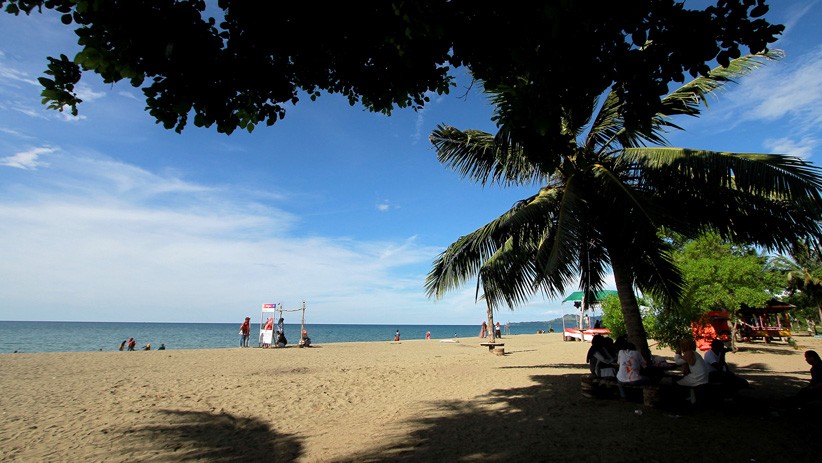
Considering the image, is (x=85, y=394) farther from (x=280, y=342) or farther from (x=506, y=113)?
(x=280, y=342)

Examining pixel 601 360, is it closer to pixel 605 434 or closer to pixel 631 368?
pixel 631 368

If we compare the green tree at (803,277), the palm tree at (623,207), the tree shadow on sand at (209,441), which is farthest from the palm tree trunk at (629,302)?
the green tree at (803,277)

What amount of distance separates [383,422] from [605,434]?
3397 millimetres

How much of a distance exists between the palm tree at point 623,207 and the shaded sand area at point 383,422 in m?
2.11

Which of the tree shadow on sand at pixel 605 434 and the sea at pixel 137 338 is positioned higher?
the tree shadow on sand at pixel 605 434

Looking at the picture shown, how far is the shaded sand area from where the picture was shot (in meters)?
4.82

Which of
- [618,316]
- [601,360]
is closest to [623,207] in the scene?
[601,360]

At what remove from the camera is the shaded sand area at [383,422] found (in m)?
4.82

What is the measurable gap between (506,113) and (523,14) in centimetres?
86

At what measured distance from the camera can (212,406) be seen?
8.04m

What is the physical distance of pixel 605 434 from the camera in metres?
5.14

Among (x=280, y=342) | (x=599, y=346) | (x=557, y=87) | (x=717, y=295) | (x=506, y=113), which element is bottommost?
(x=280, y=342)

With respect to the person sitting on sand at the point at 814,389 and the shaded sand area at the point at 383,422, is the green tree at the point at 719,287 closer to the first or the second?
the shaded sand area at the point at 383,422

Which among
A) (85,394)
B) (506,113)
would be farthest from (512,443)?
(85,394)
